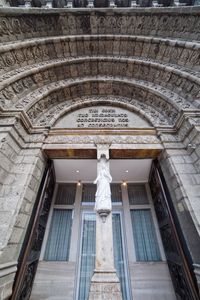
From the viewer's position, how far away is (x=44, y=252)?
4004 mm

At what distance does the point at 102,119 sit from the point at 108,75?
1.82 m

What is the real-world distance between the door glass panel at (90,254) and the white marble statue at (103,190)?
2.04m

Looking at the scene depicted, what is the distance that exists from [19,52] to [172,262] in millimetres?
6940

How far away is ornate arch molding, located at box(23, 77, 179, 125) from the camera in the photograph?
4.34 metres

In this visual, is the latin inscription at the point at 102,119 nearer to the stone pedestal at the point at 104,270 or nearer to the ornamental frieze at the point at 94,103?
the ornamental frieze at the point at 94,103

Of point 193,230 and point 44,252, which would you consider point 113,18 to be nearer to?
point 193,230

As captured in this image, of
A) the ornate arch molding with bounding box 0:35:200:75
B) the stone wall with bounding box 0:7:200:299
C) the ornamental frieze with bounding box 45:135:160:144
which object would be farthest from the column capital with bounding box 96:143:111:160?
the ornate arch molding with bounding box 0:35:200:75

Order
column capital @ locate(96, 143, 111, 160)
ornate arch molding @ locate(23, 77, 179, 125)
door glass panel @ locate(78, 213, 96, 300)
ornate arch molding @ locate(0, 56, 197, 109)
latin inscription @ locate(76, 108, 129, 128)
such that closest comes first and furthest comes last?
door glass panel @ locate(78, 213, 96, 300) < column capital @ locate(96, 143, 111, 160) < ornate arch molding @ locate(0, 56, 197, 109) < ornate arch molding @ locate(23, 77, 179, 125) < latin inscription @ locate(76, 108, 129, 128)

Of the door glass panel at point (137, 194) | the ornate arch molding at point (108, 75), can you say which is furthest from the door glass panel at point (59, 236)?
the ornate arch molding at point (108, 75)

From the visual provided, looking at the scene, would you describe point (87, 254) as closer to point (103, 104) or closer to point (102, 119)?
point (102, 119)

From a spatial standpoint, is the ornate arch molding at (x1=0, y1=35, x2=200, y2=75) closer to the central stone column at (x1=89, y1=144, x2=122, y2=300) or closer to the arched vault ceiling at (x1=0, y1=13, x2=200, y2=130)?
the arched vault ceiling at (x1=0, y1=13, x2=200, y2=130)

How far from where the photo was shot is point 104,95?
5301mm

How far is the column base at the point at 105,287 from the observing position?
80.1 inches

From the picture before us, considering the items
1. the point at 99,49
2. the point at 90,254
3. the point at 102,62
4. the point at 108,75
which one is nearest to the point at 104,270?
the point at 90,254
